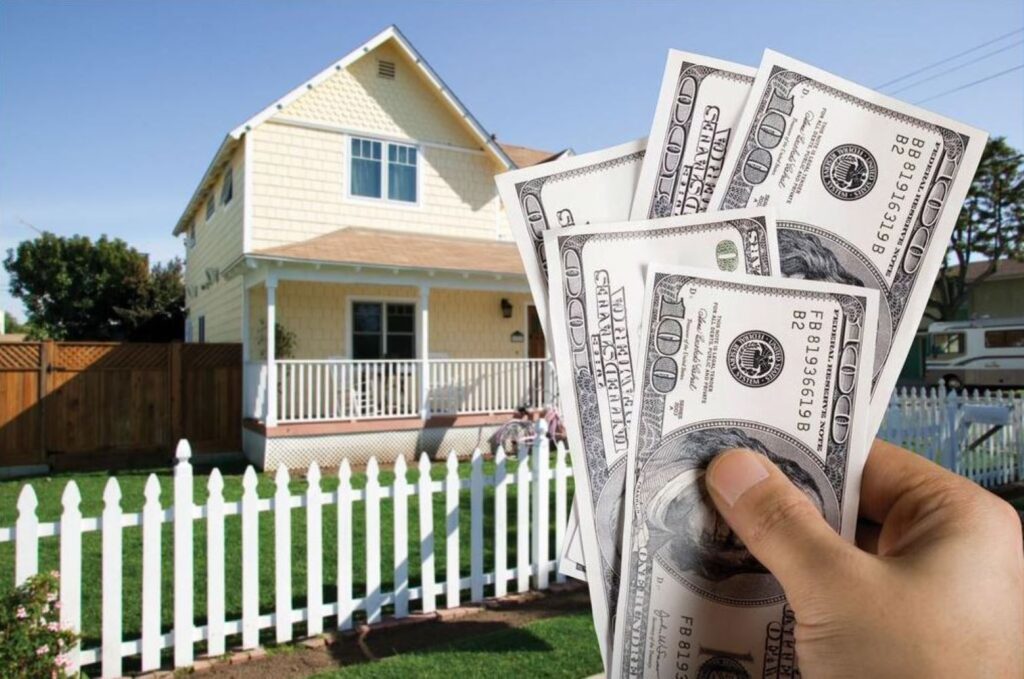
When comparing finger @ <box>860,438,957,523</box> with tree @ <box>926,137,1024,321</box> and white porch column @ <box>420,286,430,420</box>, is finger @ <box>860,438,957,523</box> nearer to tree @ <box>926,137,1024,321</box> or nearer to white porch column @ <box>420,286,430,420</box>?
white porch column @ <box>420,286,430,420</box>

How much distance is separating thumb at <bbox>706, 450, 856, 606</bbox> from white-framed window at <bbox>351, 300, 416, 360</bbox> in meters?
13.5

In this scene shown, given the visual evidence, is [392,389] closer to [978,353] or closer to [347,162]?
[347,162]

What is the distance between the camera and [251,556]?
13.8ft

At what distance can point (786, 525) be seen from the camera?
3.76 feet

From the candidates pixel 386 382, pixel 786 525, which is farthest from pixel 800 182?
pixel 386 382

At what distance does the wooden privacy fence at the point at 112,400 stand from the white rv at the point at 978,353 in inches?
1139

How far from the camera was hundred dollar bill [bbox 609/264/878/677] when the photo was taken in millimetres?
1293

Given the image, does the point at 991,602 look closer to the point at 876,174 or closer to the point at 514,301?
the point at 876,174

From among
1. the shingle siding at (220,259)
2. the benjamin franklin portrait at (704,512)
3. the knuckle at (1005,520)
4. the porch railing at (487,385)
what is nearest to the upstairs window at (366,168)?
the shingle siding at (220,259)

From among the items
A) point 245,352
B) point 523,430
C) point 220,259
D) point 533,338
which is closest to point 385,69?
point 220,259

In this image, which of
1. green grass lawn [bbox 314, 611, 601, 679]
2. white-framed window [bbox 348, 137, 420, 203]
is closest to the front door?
white-framed window [bbox 348, 137, 420, 203]

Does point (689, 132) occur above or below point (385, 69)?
below

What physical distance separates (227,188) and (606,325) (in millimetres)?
15767

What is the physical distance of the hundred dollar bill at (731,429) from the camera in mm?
1293
